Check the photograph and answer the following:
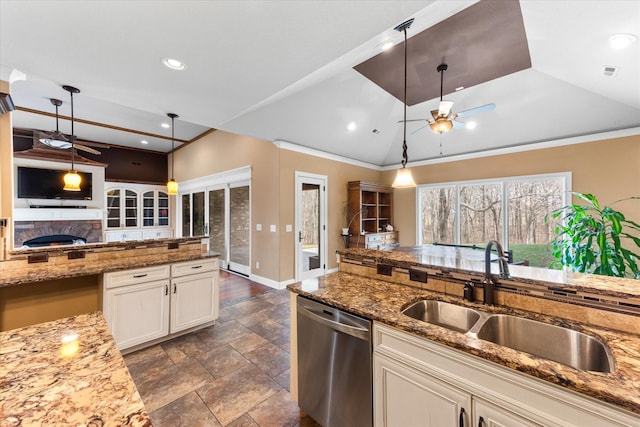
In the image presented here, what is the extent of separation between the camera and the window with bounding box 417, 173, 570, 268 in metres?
4.74

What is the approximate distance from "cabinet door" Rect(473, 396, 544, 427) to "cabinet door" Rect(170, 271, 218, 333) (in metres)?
2.85

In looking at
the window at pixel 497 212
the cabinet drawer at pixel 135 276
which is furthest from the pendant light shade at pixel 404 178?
the window at pixel 497 212

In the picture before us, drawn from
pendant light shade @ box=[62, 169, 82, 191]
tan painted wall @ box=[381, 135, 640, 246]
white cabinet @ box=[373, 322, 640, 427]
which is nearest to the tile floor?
white cabinet @ box=[373, 322, 640, 427]

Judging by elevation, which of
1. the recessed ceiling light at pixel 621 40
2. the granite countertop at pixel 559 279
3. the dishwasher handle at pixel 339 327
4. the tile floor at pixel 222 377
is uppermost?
the recessed ceiling light at pixel 621 40

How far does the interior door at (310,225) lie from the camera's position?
493 cm

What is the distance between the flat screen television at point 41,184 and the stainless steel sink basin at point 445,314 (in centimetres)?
751

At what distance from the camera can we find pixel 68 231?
5.91 metres

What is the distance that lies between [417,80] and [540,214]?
344cm

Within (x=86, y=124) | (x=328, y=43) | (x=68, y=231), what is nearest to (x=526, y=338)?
(x=328, y=43)

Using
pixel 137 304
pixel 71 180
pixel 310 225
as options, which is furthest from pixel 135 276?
pixel 310 225

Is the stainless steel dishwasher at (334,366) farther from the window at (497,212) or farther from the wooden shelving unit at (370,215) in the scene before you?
the window at (497,212)

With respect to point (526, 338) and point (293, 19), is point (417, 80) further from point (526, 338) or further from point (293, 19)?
point (526, 338)

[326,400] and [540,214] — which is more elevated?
[540,214]

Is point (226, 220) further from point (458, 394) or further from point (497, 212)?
point (497, 212)
